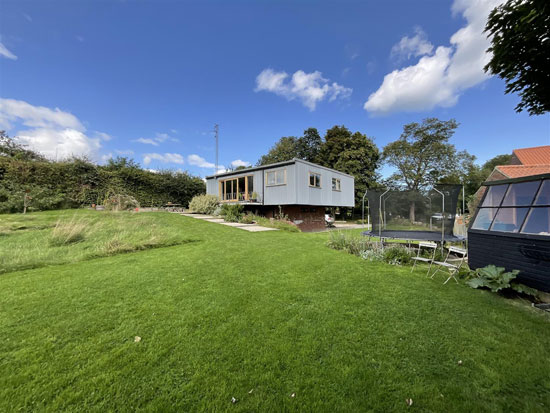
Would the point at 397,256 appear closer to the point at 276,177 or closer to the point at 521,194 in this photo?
the point at 521,194

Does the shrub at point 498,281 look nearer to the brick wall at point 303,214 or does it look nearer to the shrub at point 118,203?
the brick wall at point 303,214

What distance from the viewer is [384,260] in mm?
5910

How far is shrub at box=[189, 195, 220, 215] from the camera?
653 inches

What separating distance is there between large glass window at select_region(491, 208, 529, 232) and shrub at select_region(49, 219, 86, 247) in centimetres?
1100

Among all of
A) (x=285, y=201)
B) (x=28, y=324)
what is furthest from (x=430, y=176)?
(x=28, y=324)

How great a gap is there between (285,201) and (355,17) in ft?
33.1

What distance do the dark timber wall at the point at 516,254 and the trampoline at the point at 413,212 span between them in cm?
202

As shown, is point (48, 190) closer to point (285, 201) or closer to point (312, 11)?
point (285, 201)

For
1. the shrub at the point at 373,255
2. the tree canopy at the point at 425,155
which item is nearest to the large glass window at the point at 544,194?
the shrub at the point at 373,255

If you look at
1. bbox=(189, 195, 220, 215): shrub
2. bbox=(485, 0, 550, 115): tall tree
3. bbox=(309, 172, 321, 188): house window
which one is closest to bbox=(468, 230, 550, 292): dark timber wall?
bbox=(485, 0, 550, 115): tall tree

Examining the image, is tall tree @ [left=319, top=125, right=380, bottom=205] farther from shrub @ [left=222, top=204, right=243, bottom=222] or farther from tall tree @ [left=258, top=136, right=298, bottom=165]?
shrub @ [left=222, top=204, right=243, bottom=222]

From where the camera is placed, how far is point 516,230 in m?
4.02

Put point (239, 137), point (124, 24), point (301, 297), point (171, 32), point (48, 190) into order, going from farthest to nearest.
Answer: point (239, 137)
point (48, 190)
point (171, 32)
point (124, 24)
point (301, 297)

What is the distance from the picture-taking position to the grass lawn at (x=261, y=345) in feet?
5.36
